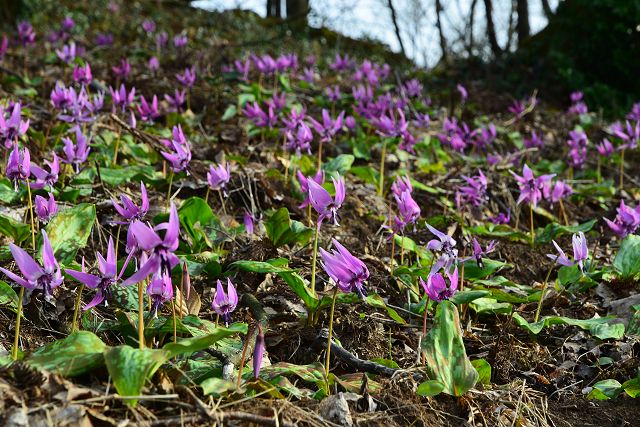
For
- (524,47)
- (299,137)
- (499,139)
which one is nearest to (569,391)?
(299,137)

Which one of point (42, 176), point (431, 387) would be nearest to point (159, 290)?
point (431, 387)

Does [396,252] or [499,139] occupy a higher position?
[499,139]

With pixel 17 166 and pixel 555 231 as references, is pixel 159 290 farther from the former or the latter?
pixel 555 231

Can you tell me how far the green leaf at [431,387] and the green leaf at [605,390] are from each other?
630 millimetres

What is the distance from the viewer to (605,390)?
6.57ft

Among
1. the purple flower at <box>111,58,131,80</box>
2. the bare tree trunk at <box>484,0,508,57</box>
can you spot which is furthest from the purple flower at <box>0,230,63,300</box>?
the bare tree trunk at <box>484,0,508,57</box>

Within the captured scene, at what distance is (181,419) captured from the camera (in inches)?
54.0

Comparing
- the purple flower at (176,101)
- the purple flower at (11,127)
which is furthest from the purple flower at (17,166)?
the purple flower at (176,101)

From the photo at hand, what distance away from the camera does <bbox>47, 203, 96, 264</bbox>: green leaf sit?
208 cm

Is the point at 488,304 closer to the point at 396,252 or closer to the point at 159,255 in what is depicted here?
the point at 396,252

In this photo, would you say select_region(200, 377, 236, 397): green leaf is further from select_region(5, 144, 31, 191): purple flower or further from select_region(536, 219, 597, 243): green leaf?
select_region(536, 219, 597, 243): green leaf

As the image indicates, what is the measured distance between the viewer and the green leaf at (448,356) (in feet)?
5.54

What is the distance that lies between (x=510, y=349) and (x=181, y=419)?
1.25 metres

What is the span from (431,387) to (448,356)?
10cm
